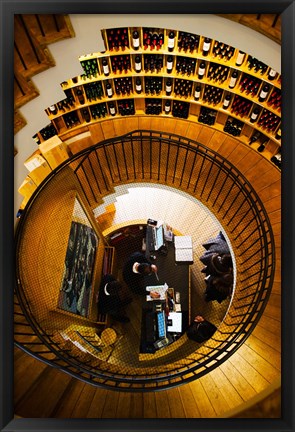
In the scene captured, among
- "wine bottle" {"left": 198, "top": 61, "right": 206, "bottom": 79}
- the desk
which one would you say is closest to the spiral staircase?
"wine bottle" {"left": 198, "top": 61, "right": 206, "bottom": 79}

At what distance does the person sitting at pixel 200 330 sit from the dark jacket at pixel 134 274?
121cm

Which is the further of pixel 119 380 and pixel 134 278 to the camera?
pixel 134 278

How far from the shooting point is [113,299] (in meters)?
6.65

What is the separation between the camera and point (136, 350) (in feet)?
23.4

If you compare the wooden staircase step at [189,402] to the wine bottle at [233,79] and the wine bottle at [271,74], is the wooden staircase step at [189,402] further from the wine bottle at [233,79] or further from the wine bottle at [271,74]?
the wine bottle at [233,79]

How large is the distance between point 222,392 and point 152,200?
4.37 metres

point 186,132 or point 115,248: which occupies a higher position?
point 186,132

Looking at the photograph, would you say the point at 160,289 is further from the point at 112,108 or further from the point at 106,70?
the point at 106,70

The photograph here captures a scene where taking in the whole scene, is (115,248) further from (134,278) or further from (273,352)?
(273,352)

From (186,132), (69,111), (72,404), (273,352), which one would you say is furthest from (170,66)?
(72,404)

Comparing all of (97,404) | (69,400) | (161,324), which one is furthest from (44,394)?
(161,324)

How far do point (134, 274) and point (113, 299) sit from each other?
26.0 inches

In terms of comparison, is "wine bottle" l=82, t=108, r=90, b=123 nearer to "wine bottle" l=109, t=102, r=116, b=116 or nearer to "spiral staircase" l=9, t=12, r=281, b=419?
"spiral staircase" l=9, t=12, r=281, b=419

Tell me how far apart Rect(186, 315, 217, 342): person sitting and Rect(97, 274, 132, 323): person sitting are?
127cm
